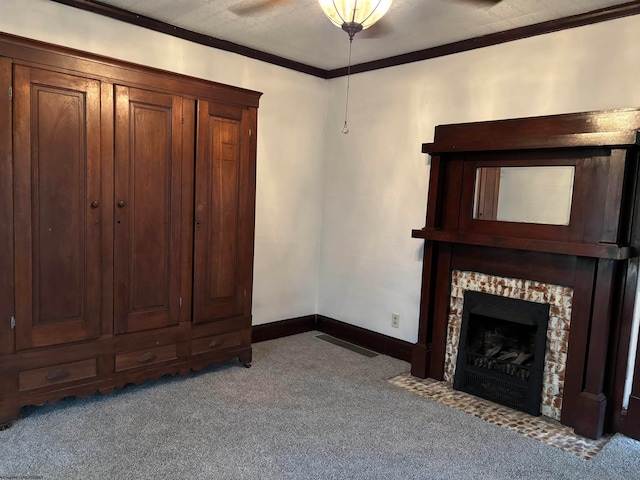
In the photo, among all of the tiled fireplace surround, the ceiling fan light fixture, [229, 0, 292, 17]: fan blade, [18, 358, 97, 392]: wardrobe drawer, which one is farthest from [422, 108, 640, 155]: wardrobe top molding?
[18, 358, 97, 392]: wardrobe drawer

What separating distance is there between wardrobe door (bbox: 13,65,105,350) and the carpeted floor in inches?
20.0

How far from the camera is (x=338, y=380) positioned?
3256mm

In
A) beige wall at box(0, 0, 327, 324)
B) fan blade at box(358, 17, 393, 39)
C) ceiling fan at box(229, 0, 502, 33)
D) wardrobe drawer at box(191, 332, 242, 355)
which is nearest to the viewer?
ceiling fan at box(229, 0, 502, 33)

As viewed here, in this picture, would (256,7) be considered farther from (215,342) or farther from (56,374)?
(56,374)

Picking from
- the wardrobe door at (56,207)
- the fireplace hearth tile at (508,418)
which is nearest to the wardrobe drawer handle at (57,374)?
the wardrobe door at (56,207)

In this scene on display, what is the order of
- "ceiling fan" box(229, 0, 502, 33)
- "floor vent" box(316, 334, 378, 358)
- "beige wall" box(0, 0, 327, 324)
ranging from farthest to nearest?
"floor vent" box(316, 334, 378, 358) → "beige wall" box(0, 0, 327, 324) → "ceiling fan" box(229, 0, 502, 33)

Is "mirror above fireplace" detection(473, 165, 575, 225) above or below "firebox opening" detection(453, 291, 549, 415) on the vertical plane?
above

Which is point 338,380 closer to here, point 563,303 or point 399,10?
point 563,303

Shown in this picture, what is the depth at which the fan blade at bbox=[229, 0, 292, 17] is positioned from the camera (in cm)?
280

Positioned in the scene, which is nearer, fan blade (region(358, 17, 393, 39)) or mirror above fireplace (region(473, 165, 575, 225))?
mirror above fireplace (region(473, 165, 575, 225))

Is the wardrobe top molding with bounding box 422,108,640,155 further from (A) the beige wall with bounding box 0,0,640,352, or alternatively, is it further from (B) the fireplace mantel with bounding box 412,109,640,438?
(A) the beige wall with bounding box 0,0,640,352

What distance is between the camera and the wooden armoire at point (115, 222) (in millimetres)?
2408

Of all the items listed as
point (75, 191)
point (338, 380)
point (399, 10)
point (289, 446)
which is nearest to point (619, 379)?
point (338, 380)

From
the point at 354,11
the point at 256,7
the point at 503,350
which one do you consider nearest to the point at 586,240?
the point at 503,350
